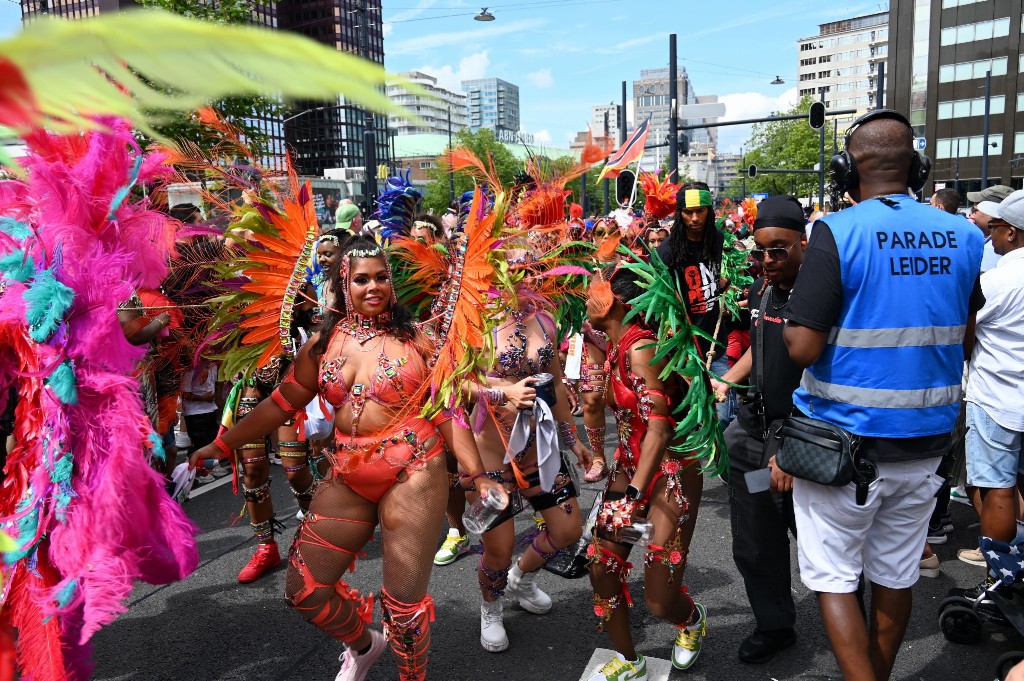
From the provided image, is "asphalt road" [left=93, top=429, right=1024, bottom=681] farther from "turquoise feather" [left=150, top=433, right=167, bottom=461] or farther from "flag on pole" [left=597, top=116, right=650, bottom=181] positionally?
"flag on pole" [left=597, top=116, right=650, bottom=181]

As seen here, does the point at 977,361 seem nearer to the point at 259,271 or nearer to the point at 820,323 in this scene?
the point at 820,323

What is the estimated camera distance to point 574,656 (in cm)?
342

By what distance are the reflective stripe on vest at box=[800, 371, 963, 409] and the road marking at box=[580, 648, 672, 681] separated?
1.46m

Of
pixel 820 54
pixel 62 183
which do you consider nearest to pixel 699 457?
pixel 62 183

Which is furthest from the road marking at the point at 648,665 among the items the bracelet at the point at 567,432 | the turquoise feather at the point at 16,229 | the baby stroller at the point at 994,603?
the turquoise feather at the point at 16,229

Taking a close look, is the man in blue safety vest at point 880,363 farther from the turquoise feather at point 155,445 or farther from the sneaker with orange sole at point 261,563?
the sneaker with orange sole at point 261,563

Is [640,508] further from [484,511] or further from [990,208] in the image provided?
[990,208]

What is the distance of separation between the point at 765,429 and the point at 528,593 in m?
1.52

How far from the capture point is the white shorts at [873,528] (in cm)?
242

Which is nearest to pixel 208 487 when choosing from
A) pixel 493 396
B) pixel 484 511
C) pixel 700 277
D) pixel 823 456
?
pixel 493 396

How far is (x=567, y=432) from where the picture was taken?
3953 millimetres

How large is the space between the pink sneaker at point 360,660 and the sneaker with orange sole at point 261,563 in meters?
1.36

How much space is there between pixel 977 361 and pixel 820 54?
147772mm

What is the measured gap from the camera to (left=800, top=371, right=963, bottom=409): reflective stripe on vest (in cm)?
236
